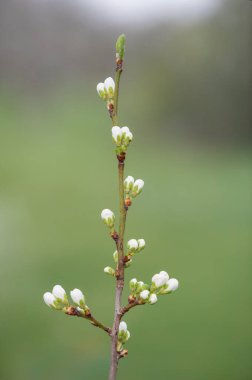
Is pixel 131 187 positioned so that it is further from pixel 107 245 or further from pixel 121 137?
pixel 107 245

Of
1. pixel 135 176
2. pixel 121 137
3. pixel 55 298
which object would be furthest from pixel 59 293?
pixel 135 176

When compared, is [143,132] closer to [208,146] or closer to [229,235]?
[208,146]

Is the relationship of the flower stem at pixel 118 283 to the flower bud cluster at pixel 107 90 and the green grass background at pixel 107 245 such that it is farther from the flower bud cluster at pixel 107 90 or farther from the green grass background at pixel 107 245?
the green grass background at pixel 107 245

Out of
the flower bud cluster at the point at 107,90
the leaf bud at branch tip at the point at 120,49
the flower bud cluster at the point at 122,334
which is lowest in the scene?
the flower bud cluster at the point at 122,334

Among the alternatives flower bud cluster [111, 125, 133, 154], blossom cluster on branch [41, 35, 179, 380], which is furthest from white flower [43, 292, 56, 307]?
flower bud cluster [111, 125, 133, 154]

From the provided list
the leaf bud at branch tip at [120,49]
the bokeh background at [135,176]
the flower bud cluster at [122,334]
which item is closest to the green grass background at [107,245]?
the bokeh background at [135,176]

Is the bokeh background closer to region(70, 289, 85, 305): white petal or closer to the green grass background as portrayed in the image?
the green grass background
